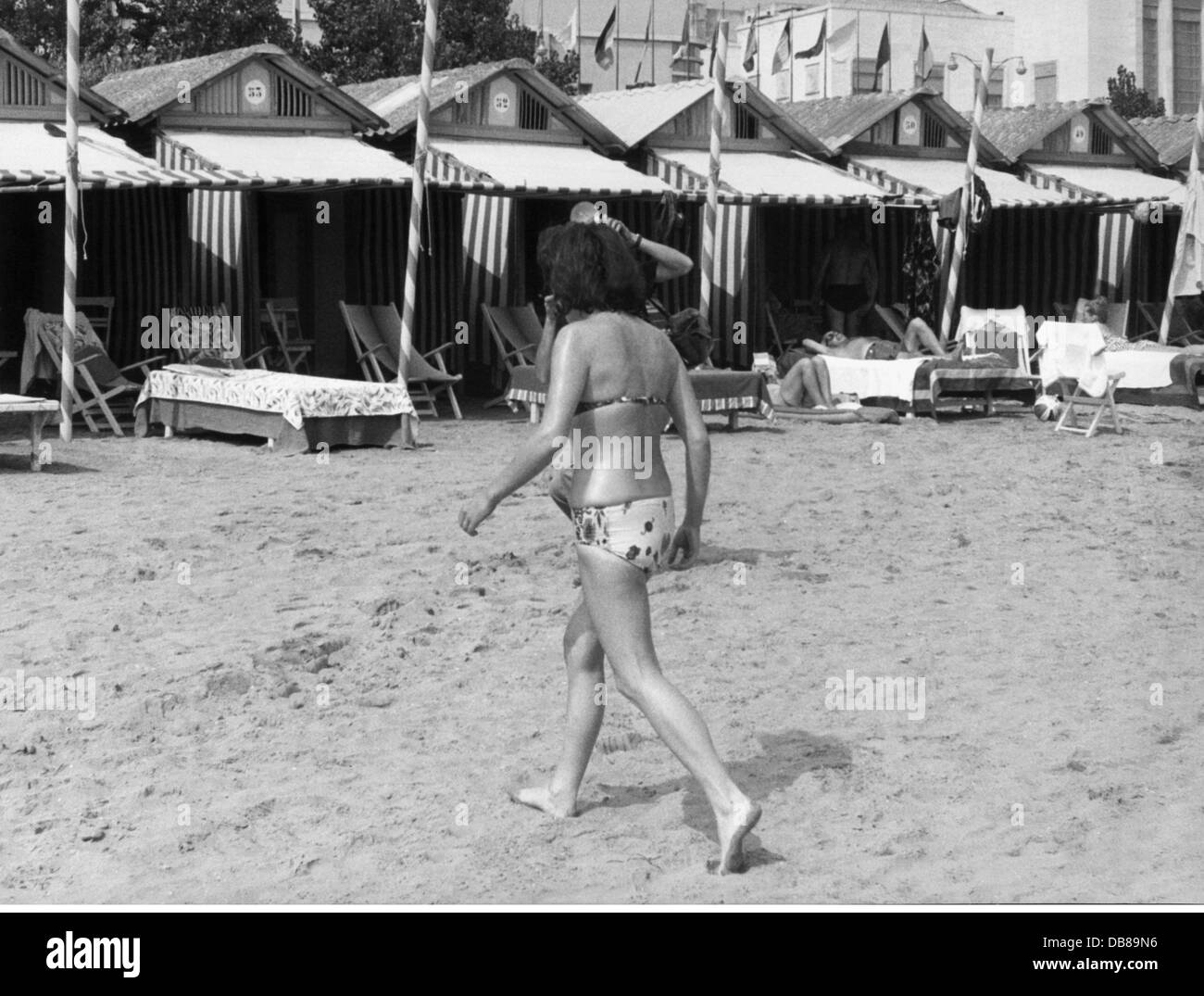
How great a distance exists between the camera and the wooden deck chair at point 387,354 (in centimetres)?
1321

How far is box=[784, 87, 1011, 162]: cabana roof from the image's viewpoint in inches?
706

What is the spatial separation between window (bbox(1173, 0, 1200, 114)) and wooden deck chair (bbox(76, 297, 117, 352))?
Answer: 95.7ft

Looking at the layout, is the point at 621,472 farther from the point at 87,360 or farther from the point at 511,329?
the point at 511,329

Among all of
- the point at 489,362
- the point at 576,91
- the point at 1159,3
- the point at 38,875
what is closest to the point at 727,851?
the point at 38,875

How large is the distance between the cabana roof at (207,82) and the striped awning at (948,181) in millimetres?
4903

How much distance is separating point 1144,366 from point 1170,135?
6520 mm

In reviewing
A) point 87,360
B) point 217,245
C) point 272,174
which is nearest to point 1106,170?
point 272,174

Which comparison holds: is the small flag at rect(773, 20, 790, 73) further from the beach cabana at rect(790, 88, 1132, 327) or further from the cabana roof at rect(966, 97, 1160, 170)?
A: the cabana roof at rect(966, 97, 1160, 170)

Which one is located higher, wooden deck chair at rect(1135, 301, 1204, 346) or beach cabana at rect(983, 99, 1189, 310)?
beach cabana at rect(983, 99, 1189, 310)

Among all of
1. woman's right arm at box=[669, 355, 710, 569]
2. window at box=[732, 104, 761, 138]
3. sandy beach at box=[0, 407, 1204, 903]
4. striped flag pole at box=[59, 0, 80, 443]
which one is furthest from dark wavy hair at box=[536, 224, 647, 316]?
window at box=[732, 104, 761, 138]

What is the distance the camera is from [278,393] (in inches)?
425

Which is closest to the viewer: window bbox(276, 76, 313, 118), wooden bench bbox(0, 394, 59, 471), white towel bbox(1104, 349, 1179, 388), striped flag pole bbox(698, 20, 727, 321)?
wooden bench bbox(0, 394, 59, 471)

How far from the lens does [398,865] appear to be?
4027 millimetres

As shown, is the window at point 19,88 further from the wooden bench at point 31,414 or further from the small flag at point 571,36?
the small flag at point 571,36
